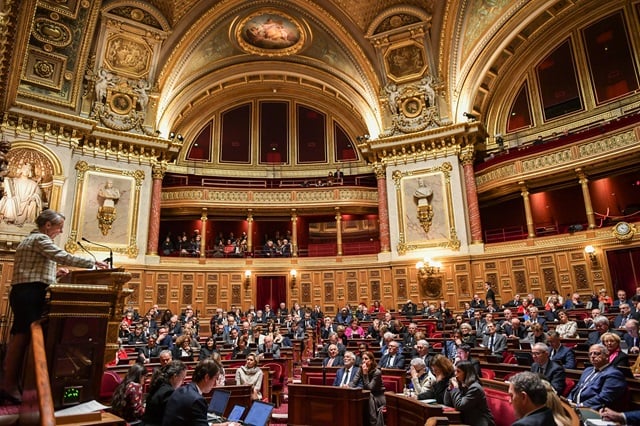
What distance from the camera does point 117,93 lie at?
1573 cm

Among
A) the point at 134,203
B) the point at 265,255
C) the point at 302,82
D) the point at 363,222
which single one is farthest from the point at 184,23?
the point at 363,222

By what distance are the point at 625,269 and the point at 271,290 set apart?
11.7m

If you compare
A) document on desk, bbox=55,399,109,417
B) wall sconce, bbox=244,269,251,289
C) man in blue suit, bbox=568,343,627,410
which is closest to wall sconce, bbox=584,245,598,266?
man in blue suit, bbox=568,343,627,410

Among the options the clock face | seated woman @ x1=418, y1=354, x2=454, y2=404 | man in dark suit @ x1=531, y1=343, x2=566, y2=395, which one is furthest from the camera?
the clock face

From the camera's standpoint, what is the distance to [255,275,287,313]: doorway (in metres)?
16.8

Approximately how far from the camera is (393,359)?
6.67 metres

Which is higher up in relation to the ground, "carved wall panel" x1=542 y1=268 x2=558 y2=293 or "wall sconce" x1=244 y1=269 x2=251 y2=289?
"wall sconce" x1=244 y1=269 x2=251 y2=289

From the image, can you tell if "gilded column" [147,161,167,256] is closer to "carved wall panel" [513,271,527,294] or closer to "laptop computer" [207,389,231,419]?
"laptop computer" [207,389,231,419]

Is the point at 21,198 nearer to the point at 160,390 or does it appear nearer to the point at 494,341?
the point at 160,390

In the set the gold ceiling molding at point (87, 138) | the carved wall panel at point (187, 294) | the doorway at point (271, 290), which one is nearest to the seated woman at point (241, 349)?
the carved wall panel at point (187, 294)

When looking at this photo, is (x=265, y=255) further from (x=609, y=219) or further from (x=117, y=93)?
(x=609, y=219)

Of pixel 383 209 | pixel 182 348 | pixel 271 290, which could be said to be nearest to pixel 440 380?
pixel 182 348

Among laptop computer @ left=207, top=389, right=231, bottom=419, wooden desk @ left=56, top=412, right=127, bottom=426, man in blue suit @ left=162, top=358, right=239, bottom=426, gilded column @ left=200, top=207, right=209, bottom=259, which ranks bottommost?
laptop computer @ left=207, top=389, right=231, bottom=419

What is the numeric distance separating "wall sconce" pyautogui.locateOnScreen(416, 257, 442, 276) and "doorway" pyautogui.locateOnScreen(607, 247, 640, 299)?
16.3 feet
